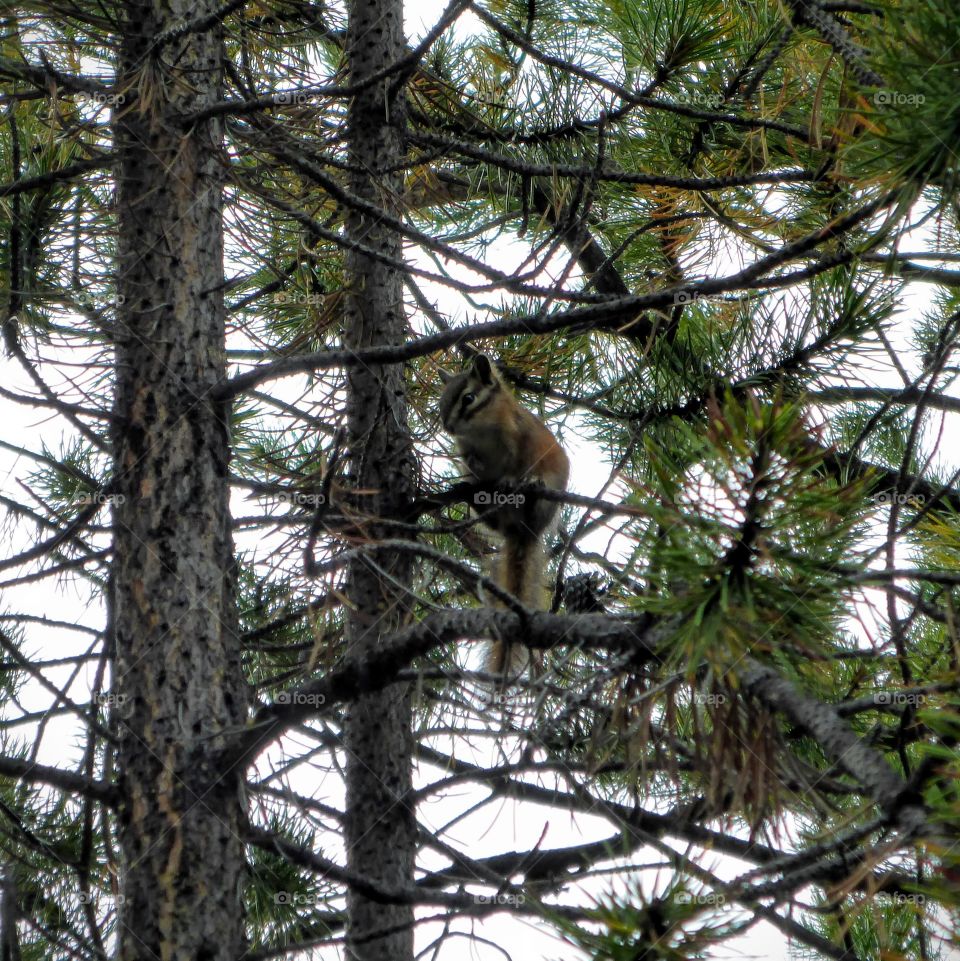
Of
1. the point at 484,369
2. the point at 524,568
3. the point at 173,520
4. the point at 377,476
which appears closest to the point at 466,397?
the point at 484,369

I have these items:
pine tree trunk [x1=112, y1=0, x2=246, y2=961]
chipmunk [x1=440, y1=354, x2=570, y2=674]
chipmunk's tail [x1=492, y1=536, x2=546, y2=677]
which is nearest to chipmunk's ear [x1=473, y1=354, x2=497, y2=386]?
chipmunk [x1=440, y1=354, x2=570, y2=674]

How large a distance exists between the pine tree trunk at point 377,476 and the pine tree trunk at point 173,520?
0.49 m

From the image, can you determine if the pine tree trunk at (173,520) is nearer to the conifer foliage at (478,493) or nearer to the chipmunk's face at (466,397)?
the conifer foliage at (478,493)

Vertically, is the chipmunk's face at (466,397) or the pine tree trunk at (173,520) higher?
the chipmunk's face at (466,397)

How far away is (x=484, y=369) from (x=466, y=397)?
132mm

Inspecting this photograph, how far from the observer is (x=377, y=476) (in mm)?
3232

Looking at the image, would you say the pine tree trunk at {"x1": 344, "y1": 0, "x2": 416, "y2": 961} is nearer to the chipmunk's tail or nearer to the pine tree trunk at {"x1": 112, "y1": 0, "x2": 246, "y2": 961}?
the pine tree trunk at {"x1": 112, "y1": 0, "x2": 246, "y2": 961}

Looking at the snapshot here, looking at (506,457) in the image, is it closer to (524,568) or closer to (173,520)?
(524,568)

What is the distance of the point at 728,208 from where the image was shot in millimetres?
3547

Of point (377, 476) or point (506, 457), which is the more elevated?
point (506, 457)

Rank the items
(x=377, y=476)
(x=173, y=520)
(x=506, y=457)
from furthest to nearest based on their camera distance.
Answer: (x=506, y=457)
(x=377, y=476)
(x=173, y=520)

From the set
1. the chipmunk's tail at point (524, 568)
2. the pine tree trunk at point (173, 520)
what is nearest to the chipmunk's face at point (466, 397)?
the chipmunk's tail at point (524, 568)

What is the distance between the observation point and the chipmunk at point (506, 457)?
12.9 ft

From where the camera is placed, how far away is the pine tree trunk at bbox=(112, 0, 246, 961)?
85.0 inches
